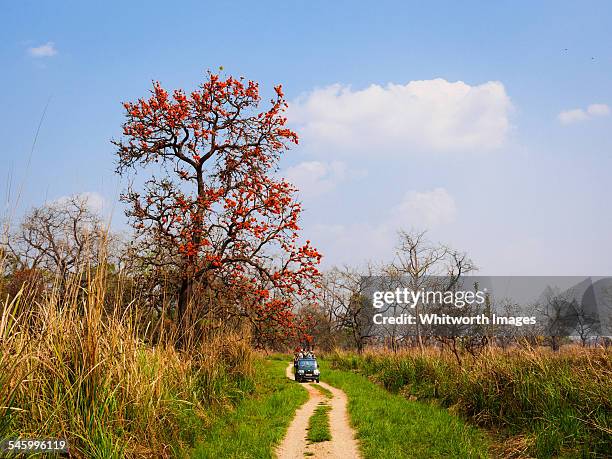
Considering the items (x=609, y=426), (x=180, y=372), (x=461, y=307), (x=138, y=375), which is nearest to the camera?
(x=138, y=375)

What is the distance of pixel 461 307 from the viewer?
137 ft

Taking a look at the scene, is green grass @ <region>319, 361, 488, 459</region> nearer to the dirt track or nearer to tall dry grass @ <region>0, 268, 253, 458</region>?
the dirt track

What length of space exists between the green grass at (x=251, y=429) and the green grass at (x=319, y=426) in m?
0.54

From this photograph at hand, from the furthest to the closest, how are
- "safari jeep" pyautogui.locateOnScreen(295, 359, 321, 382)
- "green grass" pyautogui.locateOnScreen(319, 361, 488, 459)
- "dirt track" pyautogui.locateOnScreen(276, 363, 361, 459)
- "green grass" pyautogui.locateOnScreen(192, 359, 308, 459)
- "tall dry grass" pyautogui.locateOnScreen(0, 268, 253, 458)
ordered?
"safari jeep" pyautogui.locateOnScreen(295, 359, 321, 382), "dirt track" pyautogui.locateOnScreen(276, 363, 361, 459), "green grass" pyautogui.locateOnScreen(319, 361, 488, 459), "green grass" pyautogui.locateOnScreen(192, 359, 308, 459), "tall dry grass" pyautogui.locateOnScreen(0, 268, 253, 458)

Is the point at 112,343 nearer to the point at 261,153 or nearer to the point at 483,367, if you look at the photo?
the point at 483,367

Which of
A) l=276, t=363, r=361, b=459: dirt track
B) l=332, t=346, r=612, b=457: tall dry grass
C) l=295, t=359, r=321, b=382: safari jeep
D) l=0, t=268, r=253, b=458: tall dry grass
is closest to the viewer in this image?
l=0, t=268, r=253, b=458: tall dry grass

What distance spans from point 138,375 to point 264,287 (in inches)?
258

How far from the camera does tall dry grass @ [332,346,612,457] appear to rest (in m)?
6.29

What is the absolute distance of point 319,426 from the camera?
9.01 meters

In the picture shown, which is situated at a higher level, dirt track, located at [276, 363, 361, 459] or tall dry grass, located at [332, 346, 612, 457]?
tall dry grass, located at [332, 346, 612, 457]

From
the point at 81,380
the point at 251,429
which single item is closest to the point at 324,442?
the point at 251,429

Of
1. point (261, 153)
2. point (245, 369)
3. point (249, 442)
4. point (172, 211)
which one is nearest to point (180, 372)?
point (249, 442)

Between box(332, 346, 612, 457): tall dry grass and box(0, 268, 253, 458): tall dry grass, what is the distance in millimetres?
5695

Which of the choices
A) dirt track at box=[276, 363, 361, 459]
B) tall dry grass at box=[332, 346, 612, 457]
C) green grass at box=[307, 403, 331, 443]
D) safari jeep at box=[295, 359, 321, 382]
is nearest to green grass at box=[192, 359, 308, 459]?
dirt track at box=[276, 363, 361, 459]
